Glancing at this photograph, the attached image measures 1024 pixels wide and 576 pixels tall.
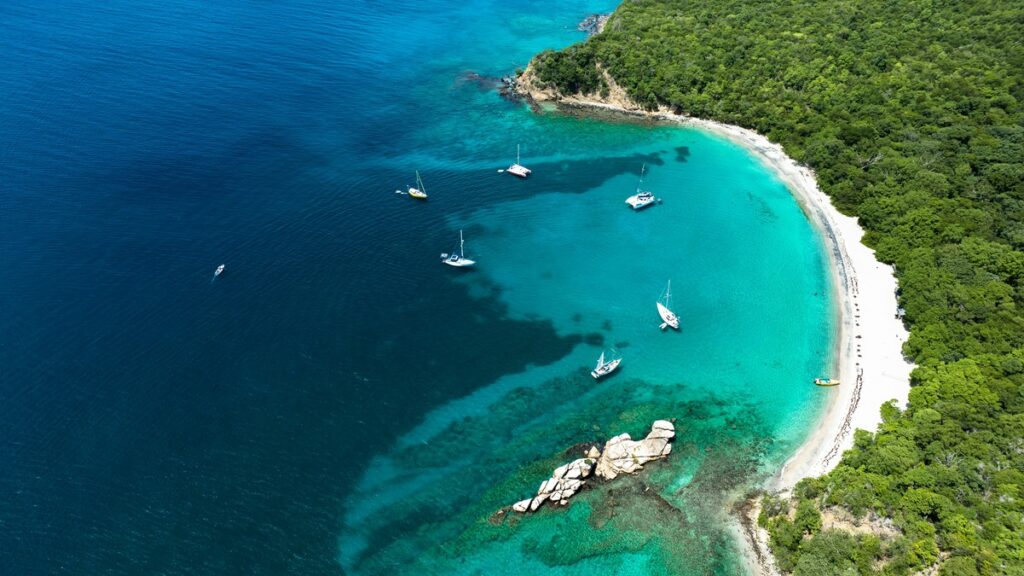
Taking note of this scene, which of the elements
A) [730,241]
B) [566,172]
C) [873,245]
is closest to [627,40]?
[566,172]

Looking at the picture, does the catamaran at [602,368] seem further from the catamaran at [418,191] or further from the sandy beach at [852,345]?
the catamaran at [418,191]

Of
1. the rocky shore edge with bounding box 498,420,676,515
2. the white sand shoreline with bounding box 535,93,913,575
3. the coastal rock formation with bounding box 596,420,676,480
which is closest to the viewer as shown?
the rocky shore edge with bounding box 498,420,676,515

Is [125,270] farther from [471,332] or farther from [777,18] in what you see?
[777,18]

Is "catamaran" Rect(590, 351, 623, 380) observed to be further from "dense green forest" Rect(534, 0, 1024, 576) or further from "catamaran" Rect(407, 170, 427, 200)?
"catamaran" Rect(407, 170, 427, 200)

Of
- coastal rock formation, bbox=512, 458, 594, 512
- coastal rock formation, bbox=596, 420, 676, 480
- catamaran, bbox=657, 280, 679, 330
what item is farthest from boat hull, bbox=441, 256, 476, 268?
coastal rock formation, bbox=512, 458, 594, 512

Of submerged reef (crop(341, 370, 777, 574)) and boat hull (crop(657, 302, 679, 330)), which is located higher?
boat hull (crop(657, 302, 679, 330))

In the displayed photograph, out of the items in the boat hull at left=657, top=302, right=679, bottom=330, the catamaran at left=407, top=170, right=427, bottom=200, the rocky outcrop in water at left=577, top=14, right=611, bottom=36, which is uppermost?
the rocky outcrop in water at left=577, top=14, right=611, bottom=36

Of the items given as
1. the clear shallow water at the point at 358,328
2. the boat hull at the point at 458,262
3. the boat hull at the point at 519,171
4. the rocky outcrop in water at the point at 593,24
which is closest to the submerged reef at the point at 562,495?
the clear shallow water at the point at 358,328
